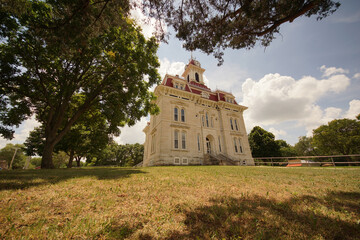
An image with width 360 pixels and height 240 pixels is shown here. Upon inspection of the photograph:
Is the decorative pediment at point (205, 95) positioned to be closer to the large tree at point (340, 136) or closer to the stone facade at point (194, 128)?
the stone facade at point (194, 128)

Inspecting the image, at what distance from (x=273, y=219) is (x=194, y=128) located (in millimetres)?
21165

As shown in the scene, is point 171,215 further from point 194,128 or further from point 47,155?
point 194,128

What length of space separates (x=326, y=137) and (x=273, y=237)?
49.7 m

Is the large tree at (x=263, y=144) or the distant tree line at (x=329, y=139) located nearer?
the distant tree line at (x=329, y=139)

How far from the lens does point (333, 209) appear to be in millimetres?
3383

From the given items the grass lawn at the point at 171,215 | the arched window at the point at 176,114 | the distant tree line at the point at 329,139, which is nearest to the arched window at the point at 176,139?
the arched window at the point at 176,114

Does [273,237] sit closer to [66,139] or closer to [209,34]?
[209,34]

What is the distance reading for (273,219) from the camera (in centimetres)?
290

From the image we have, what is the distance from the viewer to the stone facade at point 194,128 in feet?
70.1

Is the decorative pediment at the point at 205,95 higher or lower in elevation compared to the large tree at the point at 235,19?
higher

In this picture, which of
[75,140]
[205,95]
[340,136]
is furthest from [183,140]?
[340,136]

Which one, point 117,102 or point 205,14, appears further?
point 117,102

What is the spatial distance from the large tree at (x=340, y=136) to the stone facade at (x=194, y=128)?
2571cm

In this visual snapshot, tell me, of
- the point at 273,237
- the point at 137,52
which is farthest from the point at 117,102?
the point at 273,237
